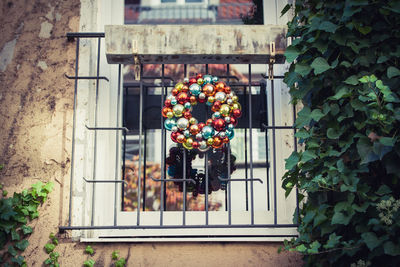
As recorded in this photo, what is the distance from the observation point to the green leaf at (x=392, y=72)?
219 cm

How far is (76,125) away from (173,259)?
3.12ft

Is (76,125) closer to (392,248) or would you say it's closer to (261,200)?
(392,248)

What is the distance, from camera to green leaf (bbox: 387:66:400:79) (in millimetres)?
2186

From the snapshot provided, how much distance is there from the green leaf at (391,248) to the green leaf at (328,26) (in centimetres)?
103

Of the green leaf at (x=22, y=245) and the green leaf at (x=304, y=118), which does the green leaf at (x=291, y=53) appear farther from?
the green leaf at (x=22, y=245)

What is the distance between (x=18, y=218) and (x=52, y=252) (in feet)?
0.88

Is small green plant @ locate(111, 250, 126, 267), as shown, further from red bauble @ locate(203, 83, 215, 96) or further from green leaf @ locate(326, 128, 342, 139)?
green leaf @ locate(326, 128, 342, 139)

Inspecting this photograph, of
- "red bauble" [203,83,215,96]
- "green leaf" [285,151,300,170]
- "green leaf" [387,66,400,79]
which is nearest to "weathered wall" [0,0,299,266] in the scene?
"green leaf" [285,151,300,170]

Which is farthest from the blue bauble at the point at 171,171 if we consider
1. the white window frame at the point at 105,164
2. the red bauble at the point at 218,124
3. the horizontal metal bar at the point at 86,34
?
the horizontal metal bar at the point at 86,34

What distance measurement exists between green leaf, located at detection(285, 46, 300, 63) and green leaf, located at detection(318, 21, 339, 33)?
0.61 ft

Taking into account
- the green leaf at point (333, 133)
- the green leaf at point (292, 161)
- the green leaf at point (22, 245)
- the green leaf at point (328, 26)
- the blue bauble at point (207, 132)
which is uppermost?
the green leaf at point (328, 26)

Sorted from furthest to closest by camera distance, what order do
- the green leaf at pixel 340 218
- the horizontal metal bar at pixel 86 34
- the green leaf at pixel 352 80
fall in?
the horizontal metal bar at pixel 86 34, the green leaf at pixel 352 80, the green leaf at pixel 340 218

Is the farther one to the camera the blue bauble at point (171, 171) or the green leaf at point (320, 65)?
the blue bauble at point (171, 171)

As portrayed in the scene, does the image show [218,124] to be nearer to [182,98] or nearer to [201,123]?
[201,123]
